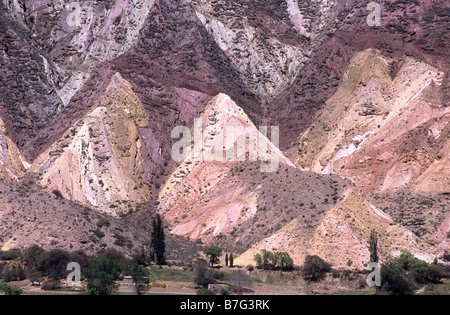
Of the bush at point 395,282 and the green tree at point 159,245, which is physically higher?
the green tree at point 159,245

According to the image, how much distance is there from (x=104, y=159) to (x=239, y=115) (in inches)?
551

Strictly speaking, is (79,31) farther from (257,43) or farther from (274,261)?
(274,261)

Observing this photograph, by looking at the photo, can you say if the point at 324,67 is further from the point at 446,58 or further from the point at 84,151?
the point at 84,151

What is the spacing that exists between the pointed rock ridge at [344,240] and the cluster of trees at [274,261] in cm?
105

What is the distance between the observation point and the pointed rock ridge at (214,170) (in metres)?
79.3

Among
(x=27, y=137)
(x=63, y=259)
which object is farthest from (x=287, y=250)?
(x=27, y=137)

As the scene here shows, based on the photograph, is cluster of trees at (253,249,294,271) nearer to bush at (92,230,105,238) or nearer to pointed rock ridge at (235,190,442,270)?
pointed rock ridge at (235,190,442,270)

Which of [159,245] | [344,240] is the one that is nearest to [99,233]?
[159,245]

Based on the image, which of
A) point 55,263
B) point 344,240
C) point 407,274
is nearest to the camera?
point 55,263

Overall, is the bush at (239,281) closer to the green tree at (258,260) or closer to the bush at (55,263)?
the green tree at (258,260)

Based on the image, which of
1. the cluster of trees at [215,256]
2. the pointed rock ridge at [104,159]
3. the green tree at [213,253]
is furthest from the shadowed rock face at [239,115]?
the green tree at [213,253]

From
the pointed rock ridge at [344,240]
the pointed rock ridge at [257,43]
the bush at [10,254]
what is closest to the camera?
the bush at [10,254]

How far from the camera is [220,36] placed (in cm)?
10550

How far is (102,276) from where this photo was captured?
56750mm
